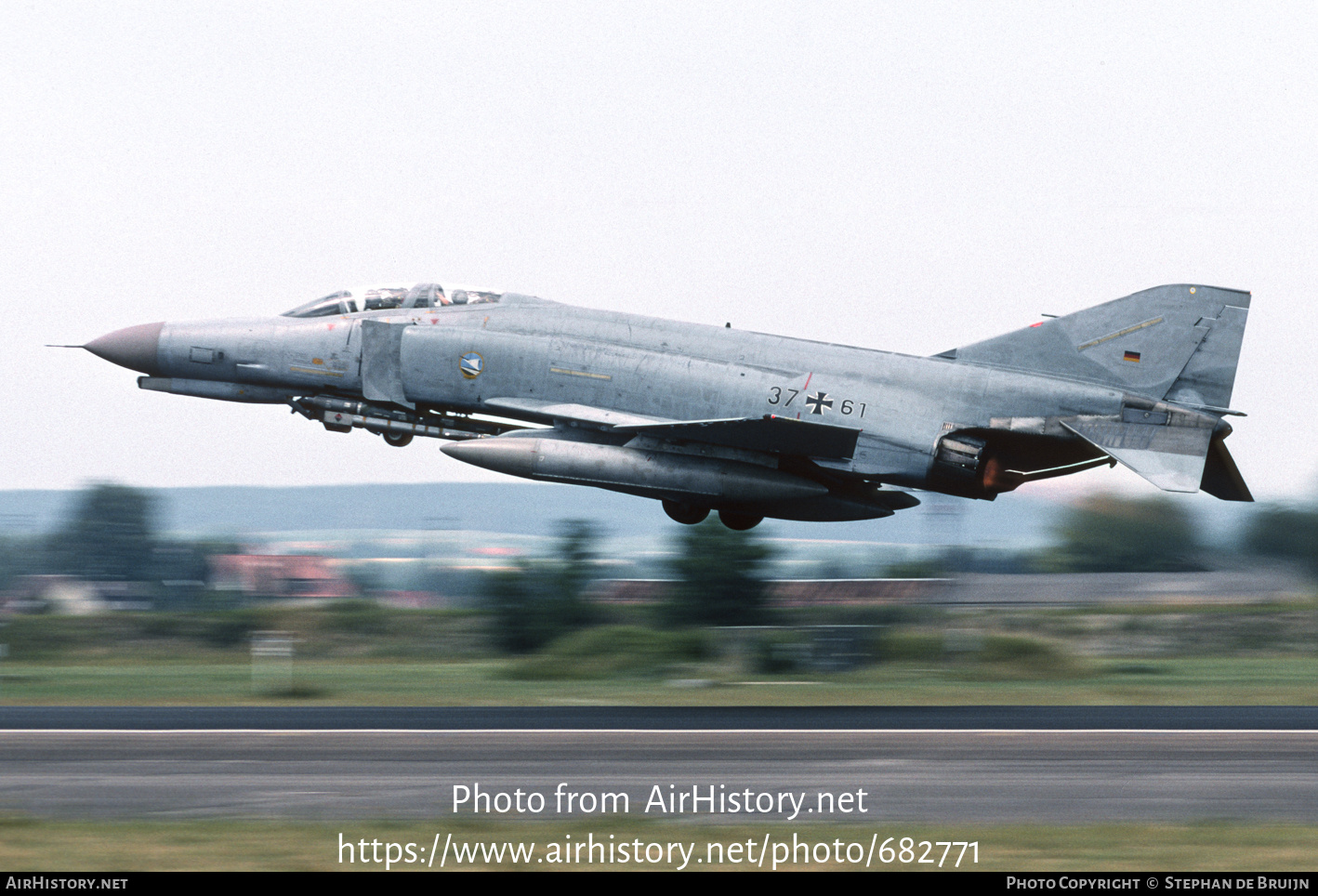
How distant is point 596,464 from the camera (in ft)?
64.9

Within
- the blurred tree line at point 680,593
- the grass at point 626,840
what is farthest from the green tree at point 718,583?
the grass at point 626,840

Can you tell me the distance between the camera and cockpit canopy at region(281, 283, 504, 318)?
21609 mm

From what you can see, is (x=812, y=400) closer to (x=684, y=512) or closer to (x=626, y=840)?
(x=684, y=512)

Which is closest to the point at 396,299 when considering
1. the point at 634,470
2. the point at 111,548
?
the point at 634,470

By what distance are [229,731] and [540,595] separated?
25521 mm

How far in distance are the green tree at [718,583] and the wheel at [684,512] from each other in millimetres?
25020

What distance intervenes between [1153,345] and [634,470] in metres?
8.34

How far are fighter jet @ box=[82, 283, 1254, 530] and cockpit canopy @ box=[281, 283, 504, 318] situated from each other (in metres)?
0.03

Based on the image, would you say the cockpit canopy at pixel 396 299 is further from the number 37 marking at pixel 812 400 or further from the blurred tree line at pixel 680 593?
the blurred tree line at pixel 680 593

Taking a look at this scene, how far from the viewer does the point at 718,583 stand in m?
47.3

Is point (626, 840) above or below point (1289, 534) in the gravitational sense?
below

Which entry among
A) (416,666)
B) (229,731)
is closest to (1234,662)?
(416,666)

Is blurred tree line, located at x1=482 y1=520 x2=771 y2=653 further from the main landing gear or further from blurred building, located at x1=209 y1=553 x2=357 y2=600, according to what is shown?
the main landing gear
